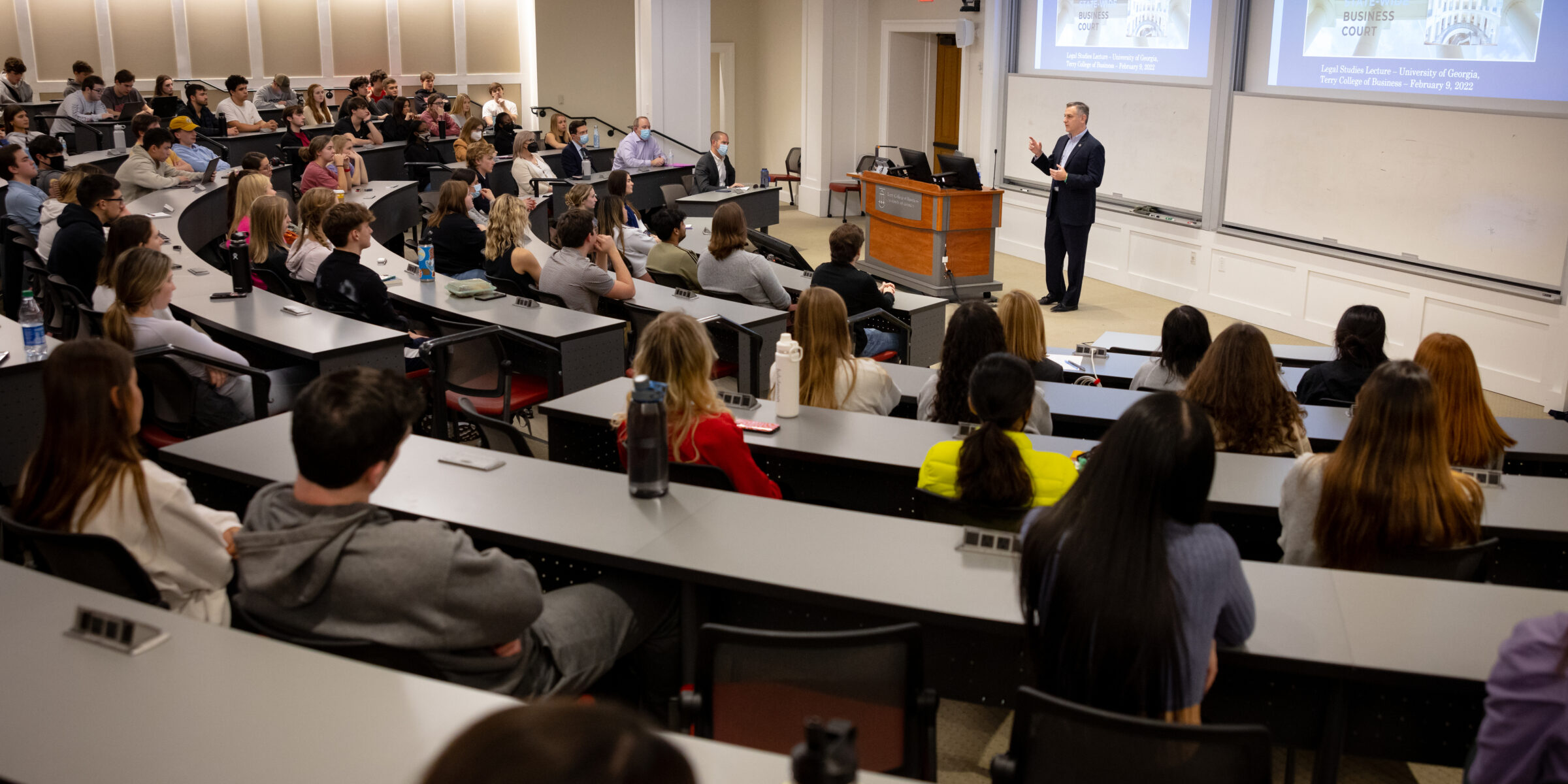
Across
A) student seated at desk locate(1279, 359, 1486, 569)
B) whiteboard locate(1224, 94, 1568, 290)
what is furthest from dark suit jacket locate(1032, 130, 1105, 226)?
student seated at desk locate(1279, 359, 1486, 569)

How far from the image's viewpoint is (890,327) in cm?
630

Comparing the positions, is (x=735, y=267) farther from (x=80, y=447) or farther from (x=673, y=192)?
(x=673, y=192)

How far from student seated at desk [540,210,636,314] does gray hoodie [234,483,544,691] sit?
3.77 m

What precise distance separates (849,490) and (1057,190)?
604cm

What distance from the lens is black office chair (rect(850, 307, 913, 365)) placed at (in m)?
5.94

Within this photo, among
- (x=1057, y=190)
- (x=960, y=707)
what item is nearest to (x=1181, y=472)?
(x=960, y=707)

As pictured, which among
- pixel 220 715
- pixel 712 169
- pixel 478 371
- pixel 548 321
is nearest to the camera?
pixel 220 715

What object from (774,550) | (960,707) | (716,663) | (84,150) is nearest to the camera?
(716,663)

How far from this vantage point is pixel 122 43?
14.1 meters

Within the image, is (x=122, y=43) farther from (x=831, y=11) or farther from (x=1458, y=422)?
(x=1458, y=422)

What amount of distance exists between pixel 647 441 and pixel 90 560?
1.23 meters

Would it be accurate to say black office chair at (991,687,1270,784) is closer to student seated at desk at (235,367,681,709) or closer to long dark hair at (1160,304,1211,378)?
student seated at desk at (235,367,681,709)

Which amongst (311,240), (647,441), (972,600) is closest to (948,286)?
(311,240)

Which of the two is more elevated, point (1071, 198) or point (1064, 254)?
point (1071, 198)
